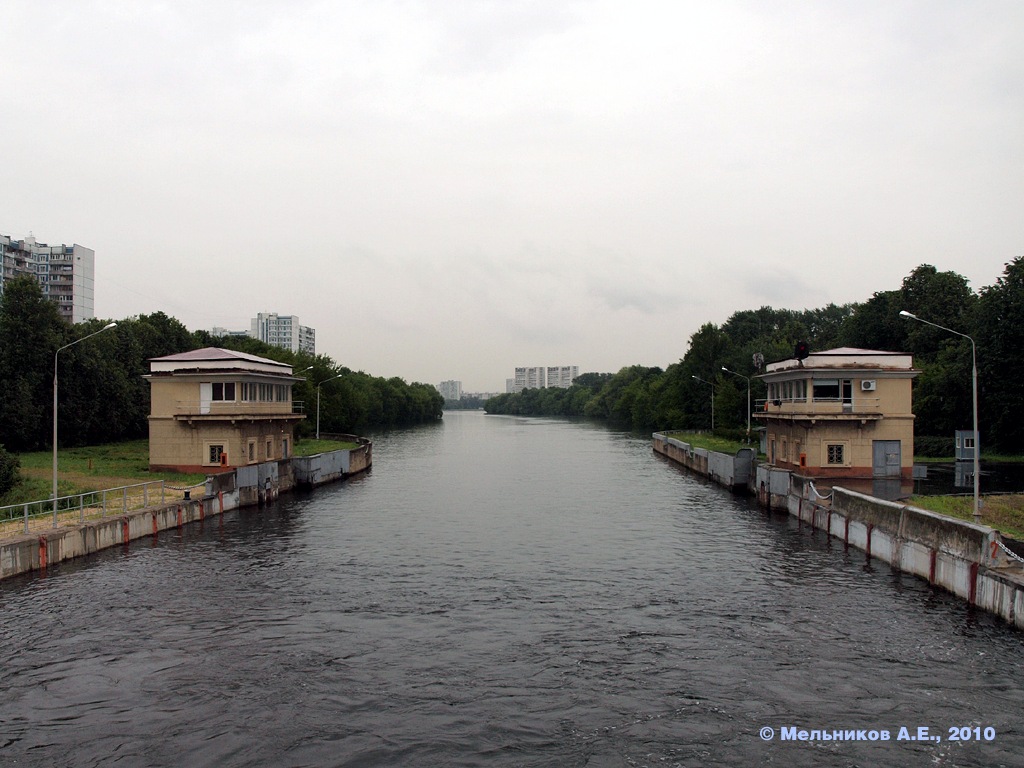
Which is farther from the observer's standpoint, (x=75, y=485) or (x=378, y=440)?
(x=378, y=440)

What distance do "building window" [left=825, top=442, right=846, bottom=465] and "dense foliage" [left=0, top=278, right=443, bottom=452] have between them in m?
54.6

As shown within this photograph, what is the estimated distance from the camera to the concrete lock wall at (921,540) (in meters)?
21.7

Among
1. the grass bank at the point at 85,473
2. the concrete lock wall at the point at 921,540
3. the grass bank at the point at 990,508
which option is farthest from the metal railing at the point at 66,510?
the grass bank at the point at 990,508

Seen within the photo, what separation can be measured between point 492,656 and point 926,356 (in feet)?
266

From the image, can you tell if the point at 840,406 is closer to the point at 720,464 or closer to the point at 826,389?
the point at 826,389

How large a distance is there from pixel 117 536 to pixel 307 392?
56370mm

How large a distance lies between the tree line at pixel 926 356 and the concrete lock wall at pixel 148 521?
3849cm

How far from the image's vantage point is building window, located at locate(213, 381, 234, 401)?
4959 centimetres

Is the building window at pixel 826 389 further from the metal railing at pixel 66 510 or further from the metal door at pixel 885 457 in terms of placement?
the metal railing at pixel 66 510

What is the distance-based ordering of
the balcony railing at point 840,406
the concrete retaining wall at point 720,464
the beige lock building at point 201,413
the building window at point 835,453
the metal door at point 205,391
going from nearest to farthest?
1. the balcony railing at point 840,406
2. the building window at point 835,453
3. the beige lock building at point 201,413
4. the metal door at point 205,391
5. the concrete retaining wall at point 720,464

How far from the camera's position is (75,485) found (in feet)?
→ 129

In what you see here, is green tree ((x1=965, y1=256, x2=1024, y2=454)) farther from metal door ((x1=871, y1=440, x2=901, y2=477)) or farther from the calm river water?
the calm river water

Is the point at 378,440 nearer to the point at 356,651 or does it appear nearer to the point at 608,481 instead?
the point at 608,481

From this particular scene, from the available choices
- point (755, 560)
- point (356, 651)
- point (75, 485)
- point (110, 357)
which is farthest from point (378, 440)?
point (356, 651)
